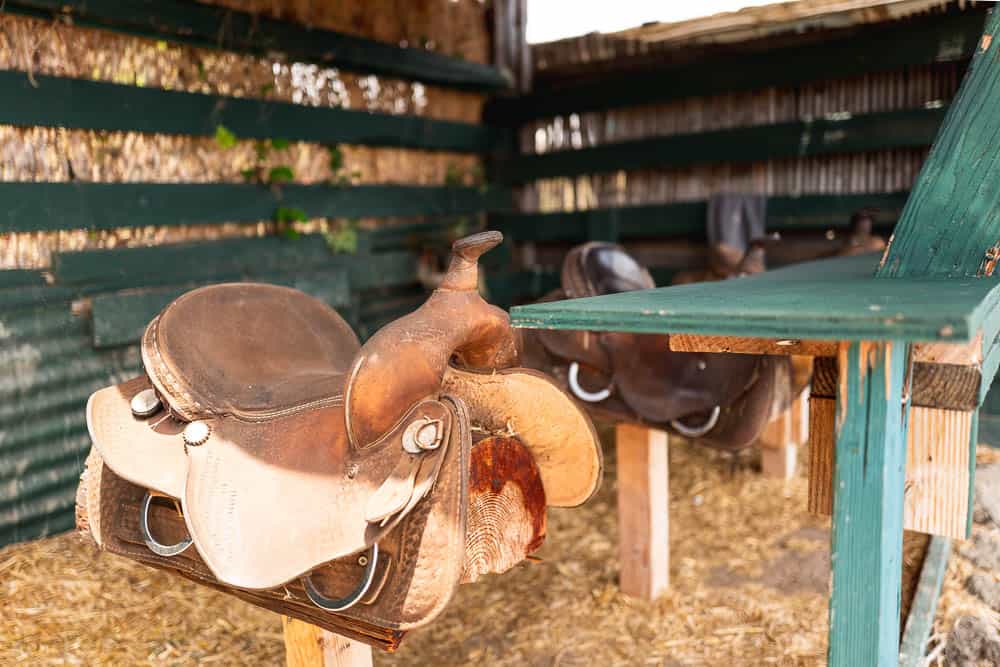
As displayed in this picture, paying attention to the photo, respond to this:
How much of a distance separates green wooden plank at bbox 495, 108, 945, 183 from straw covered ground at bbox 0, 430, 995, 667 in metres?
2.09

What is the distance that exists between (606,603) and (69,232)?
2.47 m

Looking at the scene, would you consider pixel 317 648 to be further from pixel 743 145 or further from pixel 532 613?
pixel 743 145

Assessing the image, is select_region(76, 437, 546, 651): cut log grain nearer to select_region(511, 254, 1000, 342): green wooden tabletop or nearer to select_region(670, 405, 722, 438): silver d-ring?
select_region(511, 254, 1000, 342): green wooden tabletop

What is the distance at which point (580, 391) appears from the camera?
7.57 feet

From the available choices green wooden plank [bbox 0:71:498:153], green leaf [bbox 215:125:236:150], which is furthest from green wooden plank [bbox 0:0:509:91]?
green leaf [bbox 215:125:236:150]

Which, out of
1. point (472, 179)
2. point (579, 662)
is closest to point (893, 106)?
point (472, 179)

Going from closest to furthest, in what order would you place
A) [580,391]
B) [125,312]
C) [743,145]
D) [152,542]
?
[152,542]
[580,391]
[125,312]
[743,145]

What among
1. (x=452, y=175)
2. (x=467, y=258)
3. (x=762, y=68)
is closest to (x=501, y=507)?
(x=467, y=258)

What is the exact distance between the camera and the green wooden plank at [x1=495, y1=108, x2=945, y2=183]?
3.68m

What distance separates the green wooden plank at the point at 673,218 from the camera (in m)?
3.89

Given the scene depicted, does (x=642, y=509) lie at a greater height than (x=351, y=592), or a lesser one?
lesser

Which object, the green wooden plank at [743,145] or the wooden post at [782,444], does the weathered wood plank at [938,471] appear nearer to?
the wooden post at [782,444]

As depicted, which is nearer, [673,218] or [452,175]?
[673,218]

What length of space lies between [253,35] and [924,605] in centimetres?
356
